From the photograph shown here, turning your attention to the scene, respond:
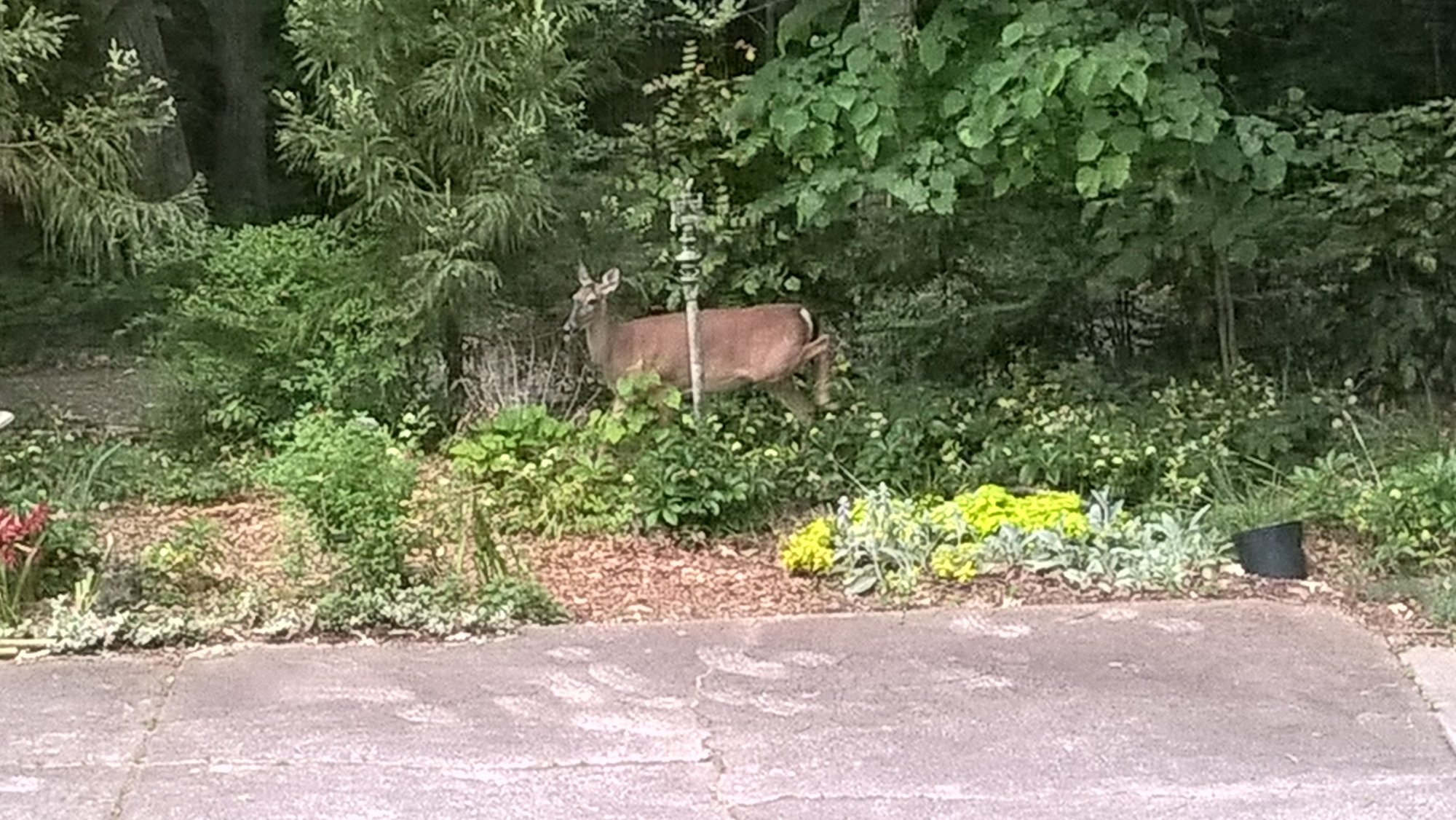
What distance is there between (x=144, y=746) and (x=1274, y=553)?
3.45 metres

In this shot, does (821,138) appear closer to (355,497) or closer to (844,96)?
(844,96)

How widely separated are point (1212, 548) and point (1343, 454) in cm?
139

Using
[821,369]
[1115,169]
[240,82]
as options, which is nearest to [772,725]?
[1115,169]

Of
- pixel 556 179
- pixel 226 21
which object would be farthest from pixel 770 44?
pixel 226 21

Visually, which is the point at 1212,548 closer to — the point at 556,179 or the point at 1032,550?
the point at 1032,550

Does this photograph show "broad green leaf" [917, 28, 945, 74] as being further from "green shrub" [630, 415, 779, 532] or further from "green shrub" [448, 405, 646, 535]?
"green shrub" [448, 405, 646, 535]

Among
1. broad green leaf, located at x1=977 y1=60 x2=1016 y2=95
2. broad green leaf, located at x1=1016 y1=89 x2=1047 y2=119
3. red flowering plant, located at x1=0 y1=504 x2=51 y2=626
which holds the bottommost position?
red flowering plant, located at x1=0 y1=504 x2=51 y2=626

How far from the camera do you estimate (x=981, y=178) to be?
7039 mm

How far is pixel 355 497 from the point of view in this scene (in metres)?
5.37

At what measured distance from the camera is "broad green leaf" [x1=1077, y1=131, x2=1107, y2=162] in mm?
6457

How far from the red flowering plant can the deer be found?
2570mm

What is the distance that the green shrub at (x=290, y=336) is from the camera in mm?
7871

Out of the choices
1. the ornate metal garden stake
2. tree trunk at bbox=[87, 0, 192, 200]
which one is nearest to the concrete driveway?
the ornate metal garden stake

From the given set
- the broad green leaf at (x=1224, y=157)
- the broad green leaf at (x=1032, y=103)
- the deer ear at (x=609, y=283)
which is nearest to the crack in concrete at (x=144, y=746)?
the deer ear at (x=609, y=283)
